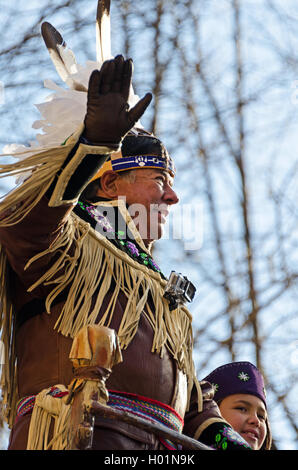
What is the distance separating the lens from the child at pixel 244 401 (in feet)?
14.2

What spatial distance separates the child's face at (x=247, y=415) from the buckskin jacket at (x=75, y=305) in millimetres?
884

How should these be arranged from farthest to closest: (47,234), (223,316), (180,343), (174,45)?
(174,45), (223,316), (180,343), (47,234)

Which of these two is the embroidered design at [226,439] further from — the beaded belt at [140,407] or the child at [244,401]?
the child at [244,401]

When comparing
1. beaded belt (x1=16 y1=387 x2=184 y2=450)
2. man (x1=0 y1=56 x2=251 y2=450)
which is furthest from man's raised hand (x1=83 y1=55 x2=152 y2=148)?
beaded belt (x1=16 y1=387 x2=184 y2=450)

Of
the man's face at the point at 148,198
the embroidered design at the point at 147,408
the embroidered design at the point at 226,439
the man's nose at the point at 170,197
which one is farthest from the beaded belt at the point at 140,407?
the man's nose at the point at 170,197

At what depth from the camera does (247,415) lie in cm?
438

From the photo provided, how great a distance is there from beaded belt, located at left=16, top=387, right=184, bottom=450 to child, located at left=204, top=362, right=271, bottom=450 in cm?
124

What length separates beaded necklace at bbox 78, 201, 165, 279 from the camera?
11.3 ft

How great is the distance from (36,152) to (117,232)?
554mm

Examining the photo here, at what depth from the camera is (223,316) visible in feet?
25.8

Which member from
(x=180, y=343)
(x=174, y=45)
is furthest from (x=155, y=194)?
(x=174, y=45)

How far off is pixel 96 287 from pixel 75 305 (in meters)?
0.10

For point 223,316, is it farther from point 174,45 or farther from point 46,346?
point 46,346
